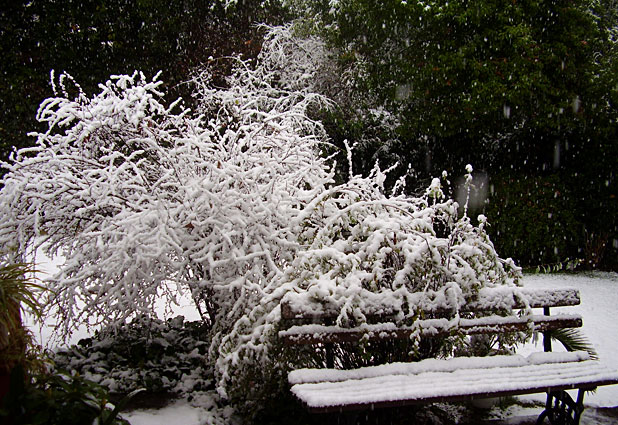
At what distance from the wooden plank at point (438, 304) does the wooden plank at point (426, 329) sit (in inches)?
2.8

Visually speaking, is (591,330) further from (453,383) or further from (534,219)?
(453,383)

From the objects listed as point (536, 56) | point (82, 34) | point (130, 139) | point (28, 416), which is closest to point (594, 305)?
point (536, 56)

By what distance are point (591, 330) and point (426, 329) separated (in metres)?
3.52

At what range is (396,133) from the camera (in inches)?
362

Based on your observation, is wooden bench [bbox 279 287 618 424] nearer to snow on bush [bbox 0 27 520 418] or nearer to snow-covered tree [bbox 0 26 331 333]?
snow on bush [bbox 0 27 520 418]

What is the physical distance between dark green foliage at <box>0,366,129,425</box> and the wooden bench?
3.48ft

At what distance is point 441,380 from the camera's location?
111 inches

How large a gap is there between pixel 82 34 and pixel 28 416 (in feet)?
32.5

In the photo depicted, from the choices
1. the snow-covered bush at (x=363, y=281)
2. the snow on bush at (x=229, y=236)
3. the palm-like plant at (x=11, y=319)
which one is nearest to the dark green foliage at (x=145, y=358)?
the snow on bush at (x=229, y=236)

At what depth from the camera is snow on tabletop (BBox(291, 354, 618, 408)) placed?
100 inches

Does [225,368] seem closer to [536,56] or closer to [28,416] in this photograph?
[28,416]

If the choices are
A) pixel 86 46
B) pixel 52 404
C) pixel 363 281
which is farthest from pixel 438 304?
pixel 86 46

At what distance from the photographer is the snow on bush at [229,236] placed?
3.06 meters

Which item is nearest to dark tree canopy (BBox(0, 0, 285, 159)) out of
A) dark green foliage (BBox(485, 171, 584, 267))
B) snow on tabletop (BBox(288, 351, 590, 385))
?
dark green foliage (BBox(485, 171, 584, 267))
